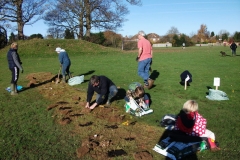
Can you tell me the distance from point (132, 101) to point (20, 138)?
2.93 m

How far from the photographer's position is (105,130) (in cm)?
550

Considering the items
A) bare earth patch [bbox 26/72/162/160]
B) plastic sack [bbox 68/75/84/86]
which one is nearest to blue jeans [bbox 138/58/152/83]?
bare earth patch [bbox 26/72/162/160]

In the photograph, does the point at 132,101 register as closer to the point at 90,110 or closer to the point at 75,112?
the point at 90,110

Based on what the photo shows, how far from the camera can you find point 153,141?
4988 millimetres

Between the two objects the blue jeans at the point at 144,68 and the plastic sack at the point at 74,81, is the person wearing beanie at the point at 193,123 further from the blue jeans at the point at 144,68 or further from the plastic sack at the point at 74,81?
the plastic sack at the point at 74,81

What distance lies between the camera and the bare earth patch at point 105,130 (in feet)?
14.8

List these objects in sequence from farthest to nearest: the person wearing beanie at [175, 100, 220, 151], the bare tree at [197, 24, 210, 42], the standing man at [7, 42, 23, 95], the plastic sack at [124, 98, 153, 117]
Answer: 1. the bare tree at [197, 24, 210, 42]
2. the standing man at [7, 42, 23, 95]
3. the plastic sack at [124, 98, 153, 117]
4. the person wearing beanie at [175, 100, 220, 151]

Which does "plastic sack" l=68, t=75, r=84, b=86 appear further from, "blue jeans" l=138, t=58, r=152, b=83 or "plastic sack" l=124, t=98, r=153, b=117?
"plastic sack" l=124, t=98, r=153, b=117

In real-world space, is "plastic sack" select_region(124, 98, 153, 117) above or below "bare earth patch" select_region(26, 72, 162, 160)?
above

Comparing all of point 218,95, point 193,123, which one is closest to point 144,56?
point 218,95

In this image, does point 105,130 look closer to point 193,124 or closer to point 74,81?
point 193,124

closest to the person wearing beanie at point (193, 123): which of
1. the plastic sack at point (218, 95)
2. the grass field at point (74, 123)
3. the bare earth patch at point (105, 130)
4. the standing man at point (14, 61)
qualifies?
the grass field at point (74, 123)

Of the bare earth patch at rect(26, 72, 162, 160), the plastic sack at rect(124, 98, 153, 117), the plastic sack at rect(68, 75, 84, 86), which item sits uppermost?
the plastic sack at rect(68, 75, 84, 86)

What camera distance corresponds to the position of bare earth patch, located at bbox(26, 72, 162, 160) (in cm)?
450
